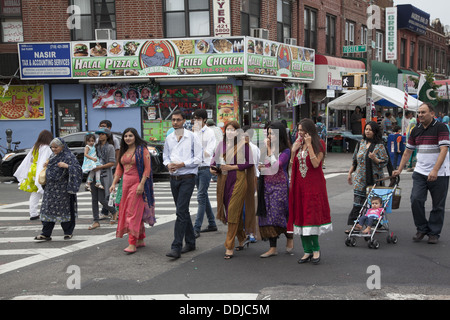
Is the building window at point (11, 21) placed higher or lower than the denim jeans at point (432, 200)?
higher

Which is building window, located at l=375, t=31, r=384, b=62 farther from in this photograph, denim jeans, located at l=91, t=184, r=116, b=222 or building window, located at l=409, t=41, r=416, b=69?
denim jeans, located at l=91, t=184, r=116, b=222

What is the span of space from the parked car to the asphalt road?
23.5 ft

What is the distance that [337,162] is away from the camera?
68.0 feet

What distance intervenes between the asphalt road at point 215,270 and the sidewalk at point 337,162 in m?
9.19

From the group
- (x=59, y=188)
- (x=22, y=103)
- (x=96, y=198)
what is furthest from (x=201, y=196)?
(x=22, y=103)

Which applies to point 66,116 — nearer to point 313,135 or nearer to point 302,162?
point 302,162

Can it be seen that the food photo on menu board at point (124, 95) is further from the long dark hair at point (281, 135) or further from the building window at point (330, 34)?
the long dark hair at point (281, 135)

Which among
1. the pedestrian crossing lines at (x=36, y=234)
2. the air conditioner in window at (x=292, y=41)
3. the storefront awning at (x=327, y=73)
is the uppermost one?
the air conditioner in window at (x=292, y=41)

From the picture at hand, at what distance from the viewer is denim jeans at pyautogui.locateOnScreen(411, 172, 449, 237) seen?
7.56 meters

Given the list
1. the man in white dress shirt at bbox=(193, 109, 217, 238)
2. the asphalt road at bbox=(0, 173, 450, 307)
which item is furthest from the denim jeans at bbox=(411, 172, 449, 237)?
the man in white dress shirt at bbox=(193, 109, 217, 238)

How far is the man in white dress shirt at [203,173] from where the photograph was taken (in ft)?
27.9

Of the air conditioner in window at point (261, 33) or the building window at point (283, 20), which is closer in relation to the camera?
the air conditioner in window at point (261, 33)

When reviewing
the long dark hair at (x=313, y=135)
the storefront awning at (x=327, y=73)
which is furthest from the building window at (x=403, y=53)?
the long dark hair at (x=313, y=135)

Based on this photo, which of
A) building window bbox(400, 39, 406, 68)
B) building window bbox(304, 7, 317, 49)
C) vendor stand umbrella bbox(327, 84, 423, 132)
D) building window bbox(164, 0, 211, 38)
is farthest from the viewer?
building window bbox(400, 39, 406, 68)
